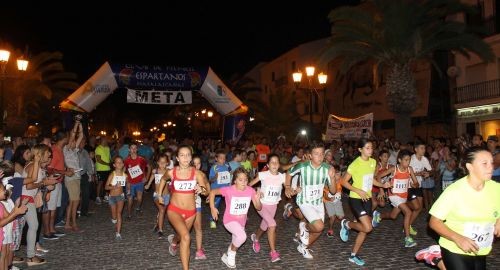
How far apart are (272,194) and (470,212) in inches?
174

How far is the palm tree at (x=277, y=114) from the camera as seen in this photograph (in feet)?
123

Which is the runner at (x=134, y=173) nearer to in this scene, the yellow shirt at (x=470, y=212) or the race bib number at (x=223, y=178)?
the race bib number at (x=223, y=178)

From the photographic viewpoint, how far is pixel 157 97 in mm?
21000

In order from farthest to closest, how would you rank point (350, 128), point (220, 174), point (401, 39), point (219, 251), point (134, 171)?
point (350, 128) < point (401, 39) < point (134, 171) < point (220, 174) < point (219, 251)

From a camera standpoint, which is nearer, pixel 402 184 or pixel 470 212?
pixel 470 212

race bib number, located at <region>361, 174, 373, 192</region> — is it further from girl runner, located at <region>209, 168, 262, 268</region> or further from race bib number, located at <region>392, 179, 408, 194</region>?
girl runner, located at <region>209, 168, 262, 268</region>

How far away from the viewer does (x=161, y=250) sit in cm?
894

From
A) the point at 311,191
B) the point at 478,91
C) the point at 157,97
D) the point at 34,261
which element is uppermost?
the point at 478,91

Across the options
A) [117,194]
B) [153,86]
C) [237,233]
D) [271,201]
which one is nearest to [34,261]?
[117,194]

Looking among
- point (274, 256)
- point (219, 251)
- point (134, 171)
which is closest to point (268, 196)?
point (274, 256)

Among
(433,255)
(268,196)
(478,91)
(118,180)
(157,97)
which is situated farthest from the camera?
(478,91)

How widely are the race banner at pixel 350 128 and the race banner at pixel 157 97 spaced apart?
7.30m

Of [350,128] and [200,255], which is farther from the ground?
[350,128]

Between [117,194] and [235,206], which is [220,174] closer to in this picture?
[117,194]
